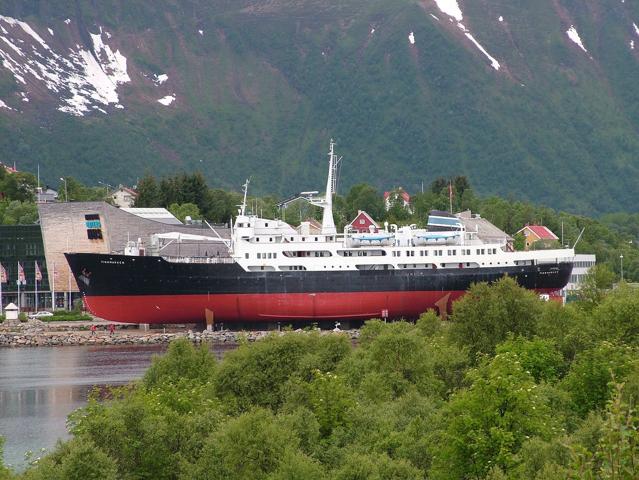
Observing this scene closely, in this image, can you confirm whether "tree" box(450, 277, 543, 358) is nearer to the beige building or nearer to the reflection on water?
the reflection on water

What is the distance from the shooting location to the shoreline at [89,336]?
79250 mm

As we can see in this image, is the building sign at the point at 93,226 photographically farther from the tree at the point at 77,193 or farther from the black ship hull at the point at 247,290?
the tree at the point at 77,193

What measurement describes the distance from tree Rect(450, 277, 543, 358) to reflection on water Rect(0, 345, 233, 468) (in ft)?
43.7

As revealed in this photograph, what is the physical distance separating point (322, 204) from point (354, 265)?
303 inches

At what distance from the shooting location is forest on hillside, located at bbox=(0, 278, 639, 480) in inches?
1280

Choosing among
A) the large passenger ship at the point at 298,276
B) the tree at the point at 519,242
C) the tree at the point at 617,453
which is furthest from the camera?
the tree at the point at 519,242

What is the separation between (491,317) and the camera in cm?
5009

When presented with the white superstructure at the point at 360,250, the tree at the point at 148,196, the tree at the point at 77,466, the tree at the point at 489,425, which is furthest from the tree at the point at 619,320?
the tree at the point at 148,196

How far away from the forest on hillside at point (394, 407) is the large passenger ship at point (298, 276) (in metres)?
36.5

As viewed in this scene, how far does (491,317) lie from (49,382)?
20.3m

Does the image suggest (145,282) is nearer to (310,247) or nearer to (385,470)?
(310,247)

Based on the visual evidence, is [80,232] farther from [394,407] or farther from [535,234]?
[394,407]

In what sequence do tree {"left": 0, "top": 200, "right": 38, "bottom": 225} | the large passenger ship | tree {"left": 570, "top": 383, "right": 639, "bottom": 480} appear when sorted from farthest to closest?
1. tree {"left": 0, "top": 200, "right": 38, "bottom": 225}
2. the large passenger ship
3. tree {"left": 570, "top": 383, "right": 639, "bottom": 480}

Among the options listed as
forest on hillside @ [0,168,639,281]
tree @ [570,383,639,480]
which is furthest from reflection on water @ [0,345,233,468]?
forest on hillside @ [0,168,639,281]
